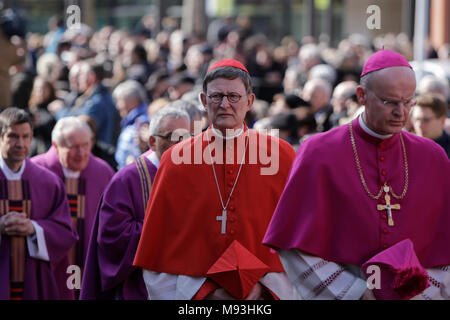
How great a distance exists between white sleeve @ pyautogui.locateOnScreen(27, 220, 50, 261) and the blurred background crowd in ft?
3.97

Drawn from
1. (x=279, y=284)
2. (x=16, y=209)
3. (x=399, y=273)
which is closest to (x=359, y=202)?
(x=399, y=273)

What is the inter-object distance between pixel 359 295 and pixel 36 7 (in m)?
26.2

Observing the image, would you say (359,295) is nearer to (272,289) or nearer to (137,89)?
(272,289)

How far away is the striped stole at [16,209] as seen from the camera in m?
6.12

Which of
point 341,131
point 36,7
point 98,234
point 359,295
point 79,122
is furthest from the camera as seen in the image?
point 36,7

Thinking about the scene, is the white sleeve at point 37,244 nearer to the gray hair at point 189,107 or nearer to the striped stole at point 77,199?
the striped stole at point 77,199

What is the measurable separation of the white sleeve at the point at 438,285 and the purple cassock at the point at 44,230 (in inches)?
116

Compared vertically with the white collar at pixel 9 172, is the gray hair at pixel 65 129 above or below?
above

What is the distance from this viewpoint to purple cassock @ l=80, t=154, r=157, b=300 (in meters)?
5.53

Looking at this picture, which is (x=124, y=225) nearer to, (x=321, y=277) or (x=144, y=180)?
(x=144, y=180)

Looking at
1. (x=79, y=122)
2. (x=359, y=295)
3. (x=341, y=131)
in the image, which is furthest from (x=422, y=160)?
(x=79, y=122)

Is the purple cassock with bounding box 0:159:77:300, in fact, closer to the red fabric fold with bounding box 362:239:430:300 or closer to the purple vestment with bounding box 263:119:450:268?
the purple vestment with bounding box 263:119:450:268

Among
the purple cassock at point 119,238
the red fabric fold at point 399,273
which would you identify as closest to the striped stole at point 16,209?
the purple cassock at point 119,238

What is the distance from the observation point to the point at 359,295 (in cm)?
408
